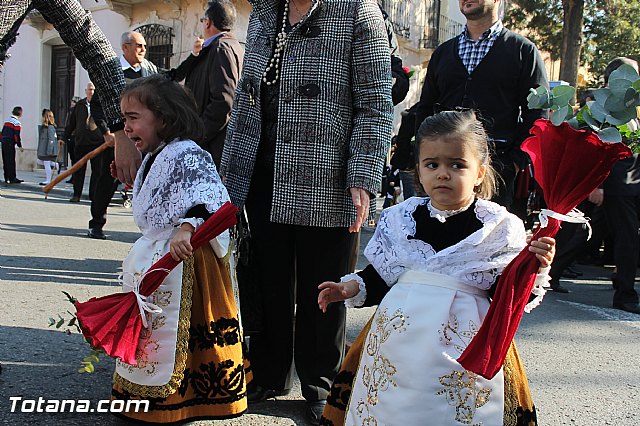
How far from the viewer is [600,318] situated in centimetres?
564

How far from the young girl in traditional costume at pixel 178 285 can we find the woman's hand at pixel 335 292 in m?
0.59

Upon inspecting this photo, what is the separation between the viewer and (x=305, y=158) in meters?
3.04

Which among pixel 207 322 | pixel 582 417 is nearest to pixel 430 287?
pixel 207 322

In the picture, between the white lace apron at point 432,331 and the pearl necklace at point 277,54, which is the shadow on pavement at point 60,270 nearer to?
the pearl necklace at point 277,54

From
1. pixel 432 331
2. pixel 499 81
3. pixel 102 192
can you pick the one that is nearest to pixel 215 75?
pixel 499 81

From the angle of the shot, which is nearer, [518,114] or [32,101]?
[518,114]

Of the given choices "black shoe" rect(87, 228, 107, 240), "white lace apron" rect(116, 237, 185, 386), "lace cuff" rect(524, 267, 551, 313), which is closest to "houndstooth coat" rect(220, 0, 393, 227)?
"white lace apron" rect(116, 237, 185, 386)

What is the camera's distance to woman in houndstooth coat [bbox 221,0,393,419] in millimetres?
3031

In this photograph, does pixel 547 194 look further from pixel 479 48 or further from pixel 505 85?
pixel 479 48

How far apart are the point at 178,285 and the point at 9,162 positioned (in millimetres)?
15571

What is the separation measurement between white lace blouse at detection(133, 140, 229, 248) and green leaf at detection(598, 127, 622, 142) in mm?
1502

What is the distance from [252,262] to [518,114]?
5.51 feet

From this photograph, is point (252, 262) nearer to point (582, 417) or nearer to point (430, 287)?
point (430, 287)

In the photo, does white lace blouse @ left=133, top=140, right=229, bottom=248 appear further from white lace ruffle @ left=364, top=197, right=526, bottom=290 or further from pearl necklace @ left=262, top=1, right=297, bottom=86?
white lace ruffle @ left=364, top=197, right=526, bottom=290
